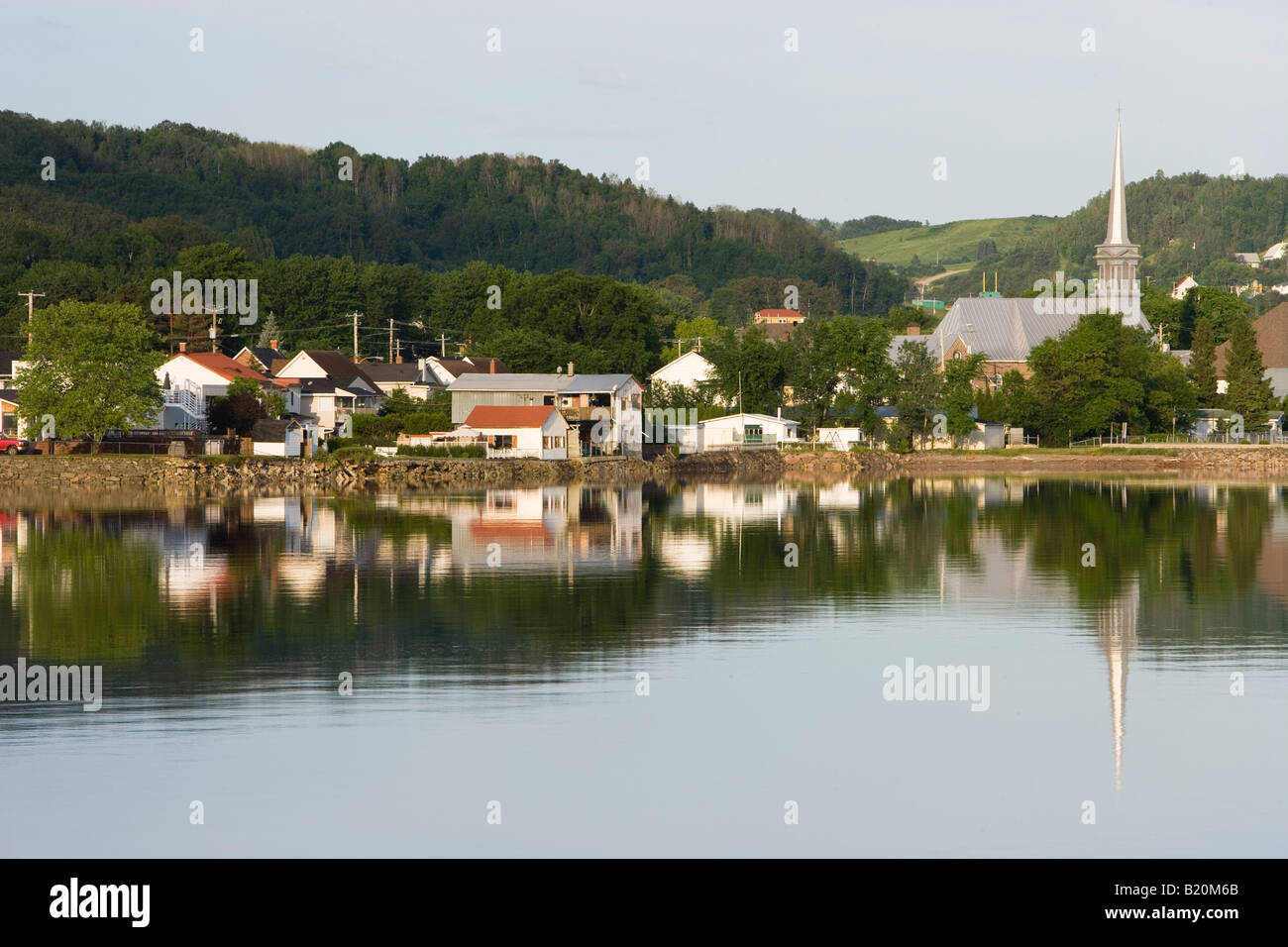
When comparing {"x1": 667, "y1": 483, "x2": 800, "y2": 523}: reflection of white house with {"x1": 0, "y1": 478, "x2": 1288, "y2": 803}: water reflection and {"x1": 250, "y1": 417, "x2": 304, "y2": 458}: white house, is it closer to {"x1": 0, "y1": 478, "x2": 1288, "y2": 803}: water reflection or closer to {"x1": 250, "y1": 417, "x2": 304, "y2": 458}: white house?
{"x1": 0, "y1": 478, "x2": 1288, "y2": 803}: water reflection

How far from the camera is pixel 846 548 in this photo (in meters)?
34.0

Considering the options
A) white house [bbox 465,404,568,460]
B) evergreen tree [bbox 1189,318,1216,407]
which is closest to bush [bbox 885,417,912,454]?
white house [bbox 465,404,568,460]

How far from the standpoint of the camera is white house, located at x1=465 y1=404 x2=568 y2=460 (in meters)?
68.4

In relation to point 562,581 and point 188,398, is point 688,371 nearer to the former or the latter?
point 188,398

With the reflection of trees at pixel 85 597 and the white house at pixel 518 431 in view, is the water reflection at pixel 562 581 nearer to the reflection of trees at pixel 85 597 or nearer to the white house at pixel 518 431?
the reflection of trees at pixel 85 597

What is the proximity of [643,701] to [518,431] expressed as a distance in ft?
171

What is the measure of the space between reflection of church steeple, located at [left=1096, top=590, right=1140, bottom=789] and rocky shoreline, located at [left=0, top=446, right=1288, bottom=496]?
37.0 meters

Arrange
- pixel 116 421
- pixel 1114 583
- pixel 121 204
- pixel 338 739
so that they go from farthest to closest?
pixel 121 204 < pixel 116 421 < pixel 1114 583 < pixel 338 739

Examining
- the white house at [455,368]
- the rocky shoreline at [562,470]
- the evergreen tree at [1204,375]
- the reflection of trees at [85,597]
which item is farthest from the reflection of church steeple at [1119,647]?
the white house at [455,368]

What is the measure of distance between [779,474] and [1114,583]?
150ft

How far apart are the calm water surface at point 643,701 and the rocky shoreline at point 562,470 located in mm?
22872

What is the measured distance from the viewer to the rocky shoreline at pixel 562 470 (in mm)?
56781
